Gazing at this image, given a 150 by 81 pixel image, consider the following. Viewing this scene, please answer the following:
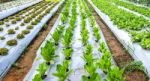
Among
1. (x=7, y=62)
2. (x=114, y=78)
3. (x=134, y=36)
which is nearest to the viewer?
(x=114, y=78)

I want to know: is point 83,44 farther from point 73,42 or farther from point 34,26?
point 34,26

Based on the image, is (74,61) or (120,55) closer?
(74,61)

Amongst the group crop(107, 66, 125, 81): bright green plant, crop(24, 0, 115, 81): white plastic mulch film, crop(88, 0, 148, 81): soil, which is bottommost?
crop(88, 0, 148, 81): soil

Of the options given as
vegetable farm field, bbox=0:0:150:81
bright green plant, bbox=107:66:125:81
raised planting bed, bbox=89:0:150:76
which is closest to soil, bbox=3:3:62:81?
vegetable farm field, bbox=0:0:150:81

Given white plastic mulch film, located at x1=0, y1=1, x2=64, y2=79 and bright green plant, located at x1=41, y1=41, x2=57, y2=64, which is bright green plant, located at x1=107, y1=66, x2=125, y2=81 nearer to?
bright green plant, located at x1=41, y1=41, x2=57, y2=64

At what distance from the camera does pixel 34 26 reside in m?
14.0

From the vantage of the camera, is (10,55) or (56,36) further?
(56,36)

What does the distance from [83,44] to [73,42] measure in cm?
42

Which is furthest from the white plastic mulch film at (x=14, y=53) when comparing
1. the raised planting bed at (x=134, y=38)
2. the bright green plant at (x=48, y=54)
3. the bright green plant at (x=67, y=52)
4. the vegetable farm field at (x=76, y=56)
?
the raised planting bed at (x=134, y=38)

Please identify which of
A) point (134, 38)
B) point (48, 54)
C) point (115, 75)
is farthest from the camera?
point (134, 38)

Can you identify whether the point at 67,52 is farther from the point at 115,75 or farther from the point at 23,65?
the point at 115,75

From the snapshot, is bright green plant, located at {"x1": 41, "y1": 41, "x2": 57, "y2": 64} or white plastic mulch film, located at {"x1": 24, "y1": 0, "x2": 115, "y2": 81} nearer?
white plastic mulch film, located at {"x1": 24, "y1": 0, "x2": 115, "y2": 81}

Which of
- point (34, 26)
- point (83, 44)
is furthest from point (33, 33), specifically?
point (83, 44)

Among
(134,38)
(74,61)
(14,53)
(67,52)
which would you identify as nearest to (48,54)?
(67,52)
